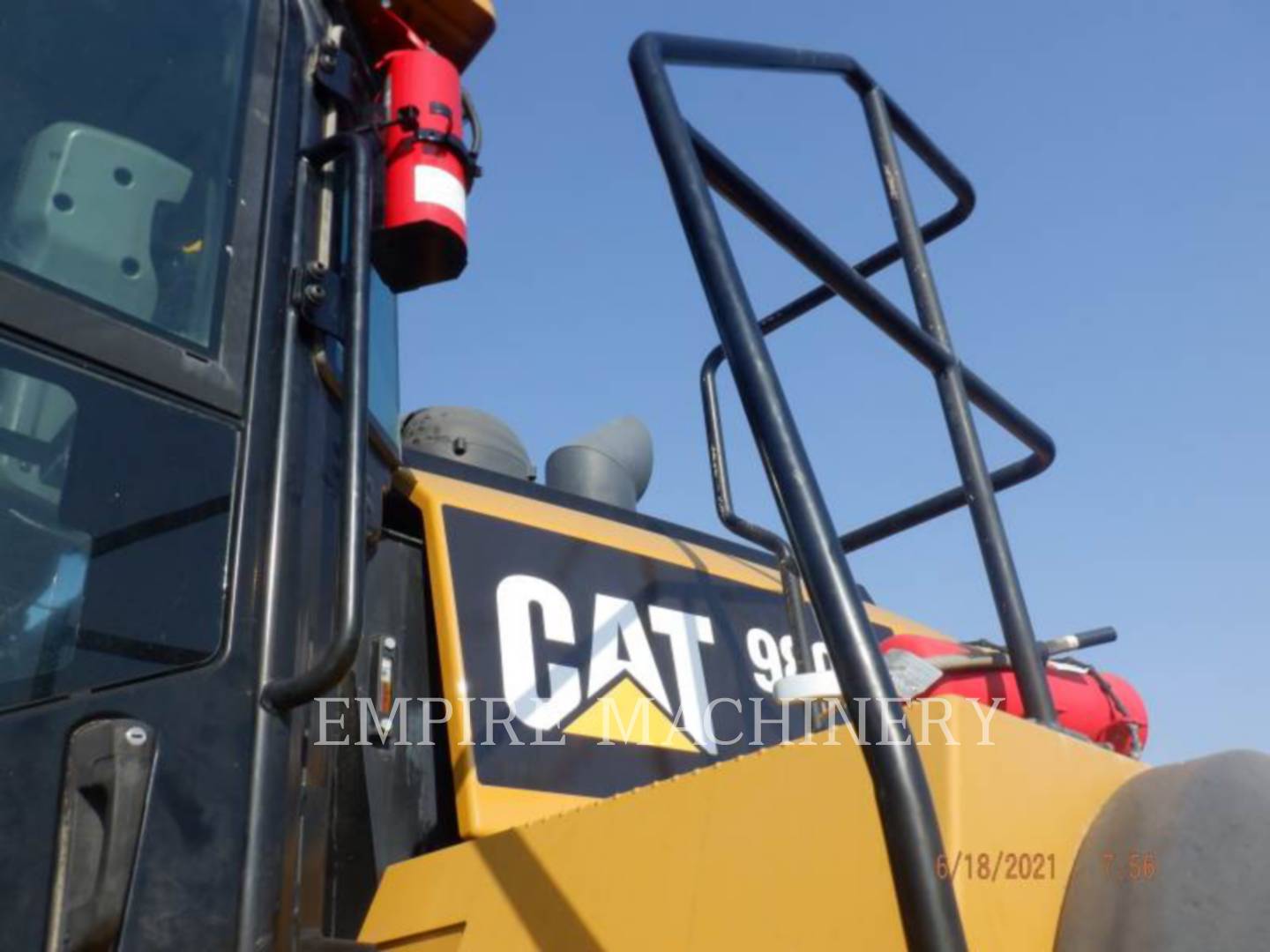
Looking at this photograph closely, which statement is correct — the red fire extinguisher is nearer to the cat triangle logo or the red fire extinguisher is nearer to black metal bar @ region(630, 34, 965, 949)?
black metal bar @ region(630, 34, 965, 949)

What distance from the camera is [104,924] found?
1220 millimetres

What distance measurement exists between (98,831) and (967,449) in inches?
43.0

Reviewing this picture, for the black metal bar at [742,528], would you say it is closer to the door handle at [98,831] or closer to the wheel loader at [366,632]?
the wheel loader at [366,632]

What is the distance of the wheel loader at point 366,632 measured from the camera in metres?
1.21

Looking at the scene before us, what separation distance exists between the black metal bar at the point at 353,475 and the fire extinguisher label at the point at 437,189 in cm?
15

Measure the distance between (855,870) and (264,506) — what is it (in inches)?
30.5

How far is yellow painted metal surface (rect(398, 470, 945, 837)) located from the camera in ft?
6.06

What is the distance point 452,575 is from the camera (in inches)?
79.4

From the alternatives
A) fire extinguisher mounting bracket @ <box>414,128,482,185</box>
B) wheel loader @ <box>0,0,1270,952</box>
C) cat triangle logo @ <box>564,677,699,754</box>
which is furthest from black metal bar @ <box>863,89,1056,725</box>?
cat triangle logo @ <box>564,677,699,754</box>

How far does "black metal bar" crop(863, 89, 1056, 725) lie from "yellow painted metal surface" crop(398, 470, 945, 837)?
0.73 meters

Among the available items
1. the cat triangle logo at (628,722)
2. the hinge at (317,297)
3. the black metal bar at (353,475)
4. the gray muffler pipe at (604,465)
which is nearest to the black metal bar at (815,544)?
the black metal bar at (353,475)

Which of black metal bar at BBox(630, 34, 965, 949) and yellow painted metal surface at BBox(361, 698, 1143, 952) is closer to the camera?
black metal bar at BBox(630, 34, 965, 949)

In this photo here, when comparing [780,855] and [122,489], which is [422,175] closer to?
[122,489]
